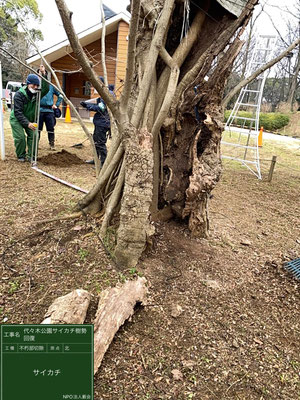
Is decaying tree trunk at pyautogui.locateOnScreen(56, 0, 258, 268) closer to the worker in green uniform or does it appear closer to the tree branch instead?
the tree branch

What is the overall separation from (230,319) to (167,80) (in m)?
2.11

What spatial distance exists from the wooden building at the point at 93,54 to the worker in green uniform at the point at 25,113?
6.46m

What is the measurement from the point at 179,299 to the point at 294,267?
4.73 feet

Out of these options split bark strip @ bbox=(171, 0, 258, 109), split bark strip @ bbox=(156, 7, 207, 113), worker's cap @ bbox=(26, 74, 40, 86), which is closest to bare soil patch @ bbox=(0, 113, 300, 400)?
split bark strip @ bbox=(156, 7, 207, 113)

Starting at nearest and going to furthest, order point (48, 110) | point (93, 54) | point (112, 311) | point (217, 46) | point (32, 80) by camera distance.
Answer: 1. point (112, 311)
2. point (217, 46)
3. point (32, 80)
4. point (48, 110)
5. point (93, 54)

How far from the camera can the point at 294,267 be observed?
2.89 m

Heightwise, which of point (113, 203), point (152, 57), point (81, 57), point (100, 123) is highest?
point (152, 57)

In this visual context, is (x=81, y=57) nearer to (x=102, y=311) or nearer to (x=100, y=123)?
(x=102, y=311)

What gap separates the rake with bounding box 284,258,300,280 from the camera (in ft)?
9.22

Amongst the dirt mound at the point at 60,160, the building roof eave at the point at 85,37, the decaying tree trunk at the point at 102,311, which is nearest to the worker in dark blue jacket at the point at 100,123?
the dirt mound at the point at 60,160

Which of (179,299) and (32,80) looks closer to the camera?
(179,299)

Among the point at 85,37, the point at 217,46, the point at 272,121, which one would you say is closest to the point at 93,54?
the point at 85,37

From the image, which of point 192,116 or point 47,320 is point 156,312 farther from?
point 192,116

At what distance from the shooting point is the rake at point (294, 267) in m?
2.81
